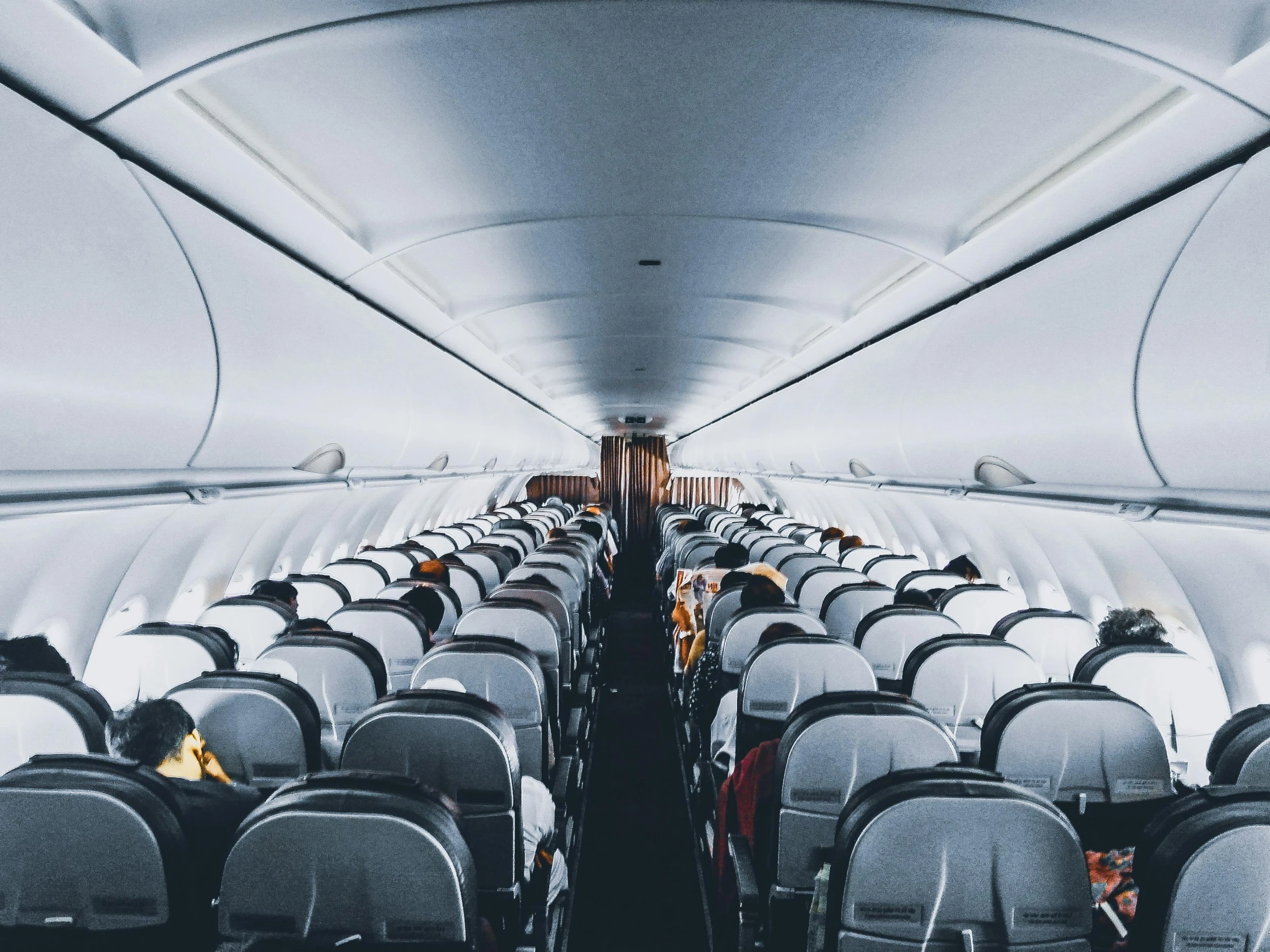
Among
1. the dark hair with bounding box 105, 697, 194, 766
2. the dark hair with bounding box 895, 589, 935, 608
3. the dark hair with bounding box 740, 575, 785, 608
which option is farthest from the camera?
the dark hair with bounding box 895, 589, 935, 608

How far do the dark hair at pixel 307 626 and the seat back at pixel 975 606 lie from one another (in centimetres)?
445

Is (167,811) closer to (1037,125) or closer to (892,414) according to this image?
(1037,125)

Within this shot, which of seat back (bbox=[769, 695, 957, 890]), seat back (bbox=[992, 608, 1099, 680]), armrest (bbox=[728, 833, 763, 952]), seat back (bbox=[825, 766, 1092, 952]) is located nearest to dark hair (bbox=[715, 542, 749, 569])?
seat back (bbox=[992, 608, 1099, 680])

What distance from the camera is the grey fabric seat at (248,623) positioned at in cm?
568

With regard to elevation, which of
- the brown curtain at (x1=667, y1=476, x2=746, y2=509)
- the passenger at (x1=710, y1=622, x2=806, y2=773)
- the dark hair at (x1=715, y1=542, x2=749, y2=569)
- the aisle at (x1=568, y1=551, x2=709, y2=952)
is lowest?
the aisle at (x1=568, y1=551, x2=709, y2=952)

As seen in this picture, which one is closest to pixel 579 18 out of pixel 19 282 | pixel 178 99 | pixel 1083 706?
pixel 178 99

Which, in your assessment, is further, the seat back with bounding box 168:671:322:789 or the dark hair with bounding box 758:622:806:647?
the dark hair with bounding box 758:622:806:647

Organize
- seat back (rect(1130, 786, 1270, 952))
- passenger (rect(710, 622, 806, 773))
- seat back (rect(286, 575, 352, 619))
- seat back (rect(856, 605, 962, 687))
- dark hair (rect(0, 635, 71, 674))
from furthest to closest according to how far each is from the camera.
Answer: seat back (rect(286, 575, 352, 619))
seat back (rect(856, 605, 962, 687))
passenger (rect(710, 622, 806, 773))
dark hair (rect(0, 635, 71, 674))
seat back (rect(1130, 786, 1270, 952))

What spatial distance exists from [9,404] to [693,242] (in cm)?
393

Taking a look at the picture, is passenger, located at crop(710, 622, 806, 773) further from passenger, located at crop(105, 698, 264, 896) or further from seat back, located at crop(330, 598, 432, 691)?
passenger, located at crop(105, 698, 264, 896)

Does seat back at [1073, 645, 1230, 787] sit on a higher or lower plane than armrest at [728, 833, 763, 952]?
higher

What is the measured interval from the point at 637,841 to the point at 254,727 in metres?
3.71

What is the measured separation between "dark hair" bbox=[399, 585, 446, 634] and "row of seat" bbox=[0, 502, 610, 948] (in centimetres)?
60

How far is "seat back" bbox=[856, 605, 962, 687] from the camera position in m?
5.35
